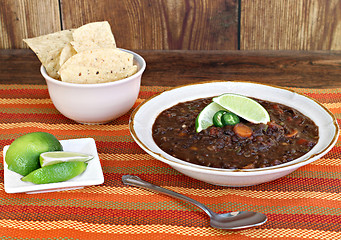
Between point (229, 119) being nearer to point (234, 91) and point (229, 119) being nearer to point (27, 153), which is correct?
point (234, 91)

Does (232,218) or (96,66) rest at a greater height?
(96,66)

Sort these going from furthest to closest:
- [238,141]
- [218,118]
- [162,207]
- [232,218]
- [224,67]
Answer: [224,67] → [218,118] → [238,141] → [162,207] → [232,218]

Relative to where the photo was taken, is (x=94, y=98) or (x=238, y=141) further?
(x=94, y=98)

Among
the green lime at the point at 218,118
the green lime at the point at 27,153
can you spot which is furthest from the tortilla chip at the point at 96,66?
the green lime at the point at 218,118

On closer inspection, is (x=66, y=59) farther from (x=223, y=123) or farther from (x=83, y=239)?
(x=83, y=239)

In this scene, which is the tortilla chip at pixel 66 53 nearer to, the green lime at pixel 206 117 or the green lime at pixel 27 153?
the green lime at pixel 27 153

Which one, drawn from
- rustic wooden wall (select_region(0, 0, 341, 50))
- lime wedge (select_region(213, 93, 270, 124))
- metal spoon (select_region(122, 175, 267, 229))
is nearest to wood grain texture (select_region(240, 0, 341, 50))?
rustic wooden wall (select_region(0, 0, 341, 50))

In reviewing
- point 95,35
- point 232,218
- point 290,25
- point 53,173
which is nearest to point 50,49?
point 95,35

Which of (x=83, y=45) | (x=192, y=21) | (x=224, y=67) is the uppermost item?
(x=83, y=45)
